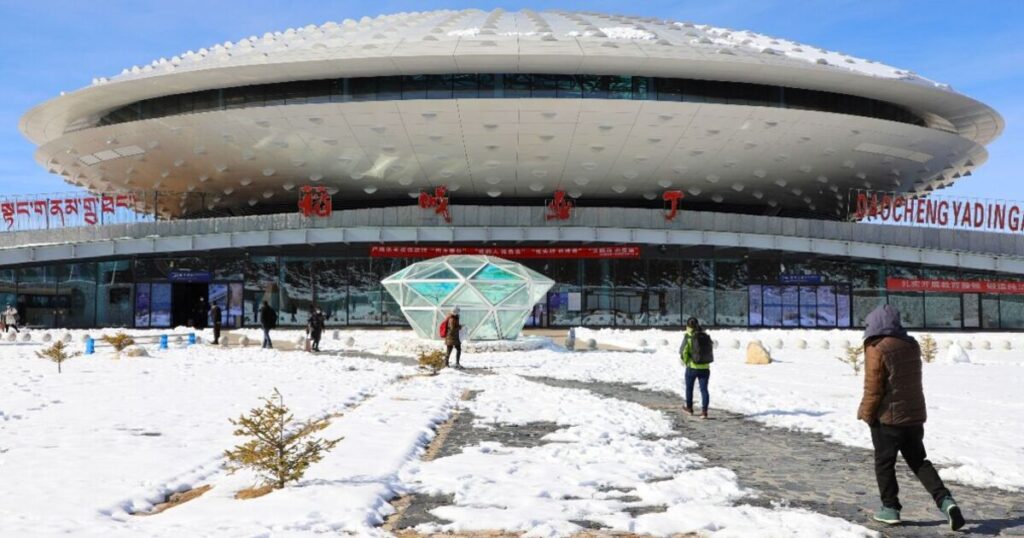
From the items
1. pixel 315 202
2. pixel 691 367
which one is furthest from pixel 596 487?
pixel 315 202

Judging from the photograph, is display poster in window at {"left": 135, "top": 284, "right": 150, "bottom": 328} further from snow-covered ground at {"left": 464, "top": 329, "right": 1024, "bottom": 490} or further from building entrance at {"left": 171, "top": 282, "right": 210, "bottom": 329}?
snow-covered ground at {"left": 464, "top": 329, "right": 1024, "bottom": 490}

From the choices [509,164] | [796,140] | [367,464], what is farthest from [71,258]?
[367,464]

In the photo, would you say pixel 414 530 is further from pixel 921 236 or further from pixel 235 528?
pixel 921 236

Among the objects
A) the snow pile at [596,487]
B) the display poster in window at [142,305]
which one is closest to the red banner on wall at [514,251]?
the display poster in window at [142,305]

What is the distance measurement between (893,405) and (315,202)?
4501cm

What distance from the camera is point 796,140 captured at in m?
46.9

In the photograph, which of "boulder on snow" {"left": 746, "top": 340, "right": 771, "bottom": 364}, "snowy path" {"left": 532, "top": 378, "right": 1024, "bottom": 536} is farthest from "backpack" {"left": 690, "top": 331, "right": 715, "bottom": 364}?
"boulder on snow" {"left": 746, "top": 340, "right": 771, "bottom": 364}

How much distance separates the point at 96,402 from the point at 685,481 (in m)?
10.6

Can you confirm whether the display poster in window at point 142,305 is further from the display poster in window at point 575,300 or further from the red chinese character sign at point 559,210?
the display poster in window at point 575,300

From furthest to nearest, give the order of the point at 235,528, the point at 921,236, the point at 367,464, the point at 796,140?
the point at 921,236, the point at 796,140, the point at 367,464, the point at 235,528

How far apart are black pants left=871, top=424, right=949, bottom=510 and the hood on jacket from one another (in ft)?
2.62

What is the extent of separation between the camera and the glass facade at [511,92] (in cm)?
4478

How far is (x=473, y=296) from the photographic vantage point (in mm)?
33375

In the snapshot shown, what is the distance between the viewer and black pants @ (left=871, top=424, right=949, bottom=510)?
23.4 feet
